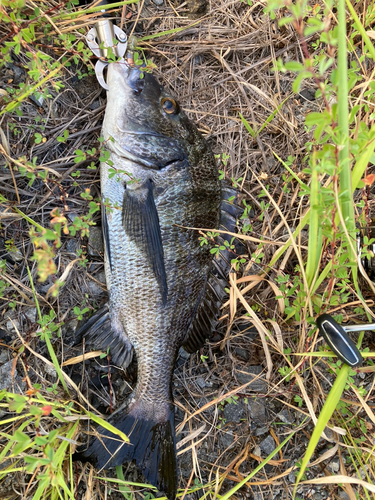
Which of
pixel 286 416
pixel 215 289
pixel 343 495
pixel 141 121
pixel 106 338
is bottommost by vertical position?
pixel 343 495

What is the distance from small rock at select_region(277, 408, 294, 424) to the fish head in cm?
198

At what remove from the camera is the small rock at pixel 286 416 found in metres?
2.53

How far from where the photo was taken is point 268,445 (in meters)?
2.53

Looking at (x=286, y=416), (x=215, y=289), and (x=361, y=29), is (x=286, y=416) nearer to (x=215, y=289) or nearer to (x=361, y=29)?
(x=215, y=289)

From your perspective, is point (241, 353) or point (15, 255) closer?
point (15, 255)

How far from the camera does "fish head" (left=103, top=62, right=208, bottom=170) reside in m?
2.25

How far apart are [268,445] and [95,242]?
1978 mm

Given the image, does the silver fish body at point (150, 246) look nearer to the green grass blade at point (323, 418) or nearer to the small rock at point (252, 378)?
the small rock at point (252, 378)

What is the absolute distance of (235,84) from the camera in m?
2.77

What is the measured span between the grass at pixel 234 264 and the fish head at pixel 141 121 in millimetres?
209

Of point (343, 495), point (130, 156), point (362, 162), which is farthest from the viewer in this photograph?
point (343, 495)

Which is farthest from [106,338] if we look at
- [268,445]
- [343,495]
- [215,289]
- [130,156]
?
[343,495]

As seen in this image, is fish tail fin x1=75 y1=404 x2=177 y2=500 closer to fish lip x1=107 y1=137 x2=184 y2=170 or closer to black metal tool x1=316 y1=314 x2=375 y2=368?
black metal tool x1=316 y1=314 x2=375 y2=368

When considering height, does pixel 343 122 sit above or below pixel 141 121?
below
